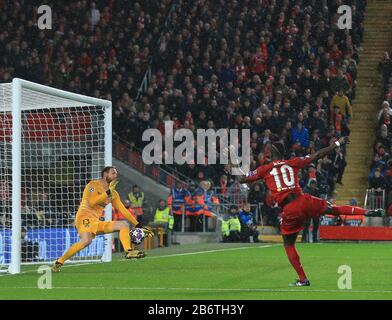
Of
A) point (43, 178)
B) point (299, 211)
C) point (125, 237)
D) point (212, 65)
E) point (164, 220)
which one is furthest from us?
point (212, 65)

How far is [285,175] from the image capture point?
Answer: 14930 millimetres

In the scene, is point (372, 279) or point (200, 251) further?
point (200, 251)

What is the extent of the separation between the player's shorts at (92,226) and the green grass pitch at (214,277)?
25.5 inches

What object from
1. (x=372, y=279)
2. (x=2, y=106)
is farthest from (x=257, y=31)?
(x=372, y=279)

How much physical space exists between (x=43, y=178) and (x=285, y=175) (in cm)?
907

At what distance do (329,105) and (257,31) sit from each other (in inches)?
152

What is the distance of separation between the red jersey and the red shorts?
16 cm

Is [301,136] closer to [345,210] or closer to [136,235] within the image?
[136,235]

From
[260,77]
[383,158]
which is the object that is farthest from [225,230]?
[260,77]

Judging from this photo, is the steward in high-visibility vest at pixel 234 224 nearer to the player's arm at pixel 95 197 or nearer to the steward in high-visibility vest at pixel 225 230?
the steward in high-visibility vest at pixel 225 230

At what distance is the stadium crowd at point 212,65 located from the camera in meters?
29.8

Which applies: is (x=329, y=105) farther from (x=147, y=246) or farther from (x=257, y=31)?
(x=147, y=246)

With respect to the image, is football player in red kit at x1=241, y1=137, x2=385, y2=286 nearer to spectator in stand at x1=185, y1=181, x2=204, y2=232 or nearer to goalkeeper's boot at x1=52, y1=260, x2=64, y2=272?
goalkeeper's boot at x1=52, y1=260, x2=64, y2=272

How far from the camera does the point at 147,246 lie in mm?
25328
